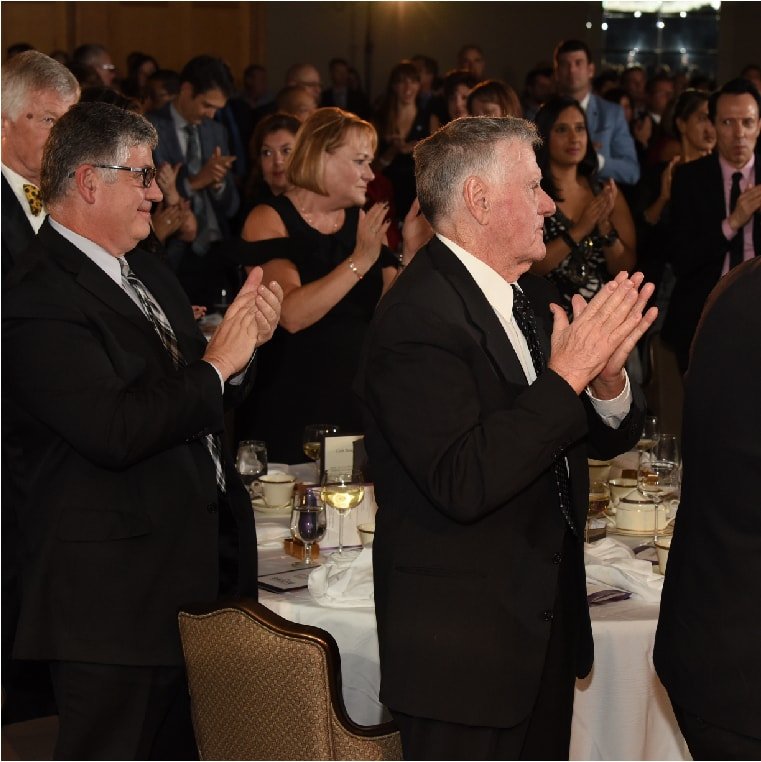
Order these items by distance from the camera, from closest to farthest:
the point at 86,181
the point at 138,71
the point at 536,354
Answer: the point at 536,354 < the point at 86,181 < the point at 138,71

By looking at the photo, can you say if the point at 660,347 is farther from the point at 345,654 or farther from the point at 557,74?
the point at 345,654

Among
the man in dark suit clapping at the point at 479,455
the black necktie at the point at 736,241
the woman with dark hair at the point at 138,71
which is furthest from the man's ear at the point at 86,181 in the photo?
the woman with dark hair at the point at 138,71

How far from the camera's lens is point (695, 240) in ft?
19.2

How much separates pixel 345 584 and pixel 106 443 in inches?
25.4

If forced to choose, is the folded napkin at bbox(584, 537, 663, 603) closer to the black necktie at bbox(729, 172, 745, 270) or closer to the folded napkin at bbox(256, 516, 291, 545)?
the folded napkin at bbox(256, 516, 291, 545)

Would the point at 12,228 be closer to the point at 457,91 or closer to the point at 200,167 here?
the point at 200,167

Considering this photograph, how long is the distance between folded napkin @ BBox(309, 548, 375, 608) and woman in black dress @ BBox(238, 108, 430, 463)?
5.14 ft

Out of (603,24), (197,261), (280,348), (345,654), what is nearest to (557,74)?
(197,261)

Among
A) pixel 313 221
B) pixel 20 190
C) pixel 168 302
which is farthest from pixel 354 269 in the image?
pixel 168 302

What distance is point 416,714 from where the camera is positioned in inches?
81.6

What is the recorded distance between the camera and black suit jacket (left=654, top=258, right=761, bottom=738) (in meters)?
1.76

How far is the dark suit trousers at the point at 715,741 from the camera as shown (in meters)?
1.80

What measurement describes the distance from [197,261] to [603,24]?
8.66 m

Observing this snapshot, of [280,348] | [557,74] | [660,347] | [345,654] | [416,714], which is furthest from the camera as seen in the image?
[557,74]
